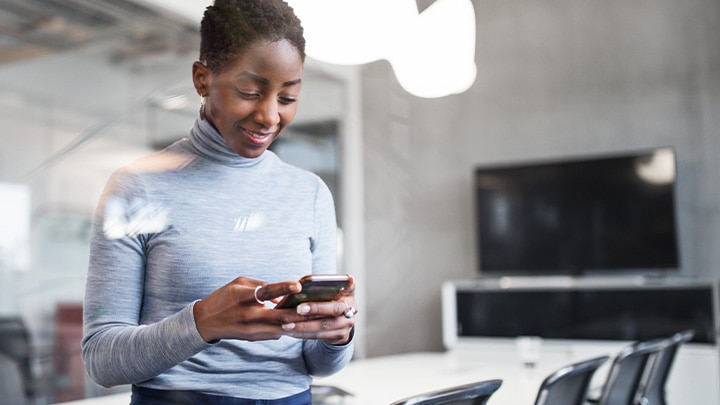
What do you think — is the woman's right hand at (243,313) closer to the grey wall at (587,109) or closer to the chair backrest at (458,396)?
the chair backrest at (458,396)

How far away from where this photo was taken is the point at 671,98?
443 centimetres

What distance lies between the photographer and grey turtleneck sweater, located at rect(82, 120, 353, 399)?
877mm

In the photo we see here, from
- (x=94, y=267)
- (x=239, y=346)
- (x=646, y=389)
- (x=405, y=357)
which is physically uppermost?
(x=94, y=267)

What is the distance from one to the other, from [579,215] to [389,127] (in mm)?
2781

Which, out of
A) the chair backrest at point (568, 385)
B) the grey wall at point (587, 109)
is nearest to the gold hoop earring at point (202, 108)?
the chair backrest at point (568, 385)

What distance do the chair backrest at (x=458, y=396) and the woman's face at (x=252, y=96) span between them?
1.38ft

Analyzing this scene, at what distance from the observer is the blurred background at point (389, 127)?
1575 mm

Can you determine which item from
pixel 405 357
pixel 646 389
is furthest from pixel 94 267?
pixel 646 389

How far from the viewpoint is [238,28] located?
37.2 inches

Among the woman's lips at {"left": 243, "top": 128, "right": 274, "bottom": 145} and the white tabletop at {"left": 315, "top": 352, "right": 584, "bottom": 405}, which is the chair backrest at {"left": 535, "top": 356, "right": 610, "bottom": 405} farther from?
the woman's lips at {"left": 243, "top": 128, "right": 274, "bottom": 145}

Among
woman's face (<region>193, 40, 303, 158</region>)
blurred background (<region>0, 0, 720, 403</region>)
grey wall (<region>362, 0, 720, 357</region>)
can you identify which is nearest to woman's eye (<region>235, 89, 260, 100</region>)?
woman's face (<region>193, 40, 303, 158</region>)

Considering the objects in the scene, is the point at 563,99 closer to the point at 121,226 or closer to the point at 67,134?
the point at 67,134

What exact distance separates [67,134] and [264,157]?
6.35 feet

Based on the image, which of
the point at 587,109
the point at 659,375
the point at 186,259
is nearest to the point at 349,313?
the point at 186,259
